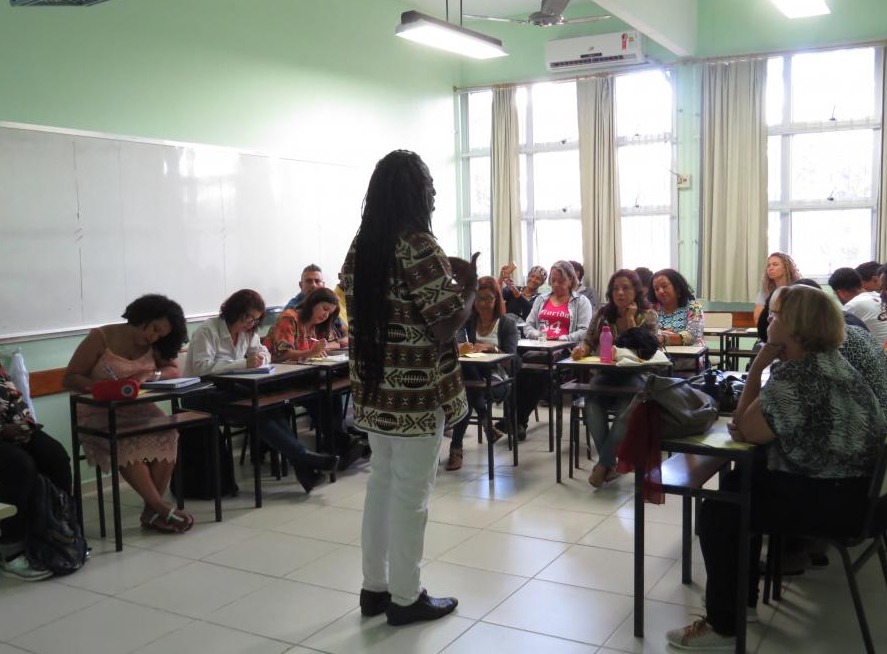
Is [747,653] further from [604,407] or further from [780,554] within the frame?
[604,407]

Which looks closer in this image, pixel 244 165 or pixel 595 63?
pixel 244 165

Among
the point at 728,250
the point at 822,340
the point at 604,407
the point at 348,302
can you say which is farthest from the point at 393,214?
the point at 728,250

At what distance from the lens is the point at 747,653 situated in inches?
98.7

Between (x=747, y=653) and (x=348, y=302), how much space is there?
1658 mm

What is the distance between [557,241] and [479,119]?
1523mm

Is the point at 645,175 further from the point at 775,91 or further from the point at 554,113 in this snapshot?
the point at 775,91

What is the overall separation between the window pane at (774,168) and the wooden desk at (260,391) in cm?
450

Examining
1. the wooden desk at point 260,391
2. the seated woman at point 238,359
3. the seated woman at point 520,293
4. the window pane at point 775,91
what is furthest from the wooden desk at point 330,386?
the window pane at point 775,91

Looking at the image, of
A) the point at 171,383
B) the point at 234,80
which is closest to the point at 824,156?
the point at 234,80

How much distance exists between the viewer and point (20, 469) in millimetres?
3344

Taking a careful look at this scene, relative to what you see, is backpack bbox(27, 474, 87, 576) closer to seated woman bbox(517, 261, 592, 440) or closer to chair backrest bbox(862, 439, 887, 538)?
chair backrest bbox(862, 439, 887, 538)

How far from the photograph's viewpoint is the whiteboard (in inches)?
173

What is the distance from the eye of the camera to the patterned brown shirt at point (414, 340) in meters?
2.54

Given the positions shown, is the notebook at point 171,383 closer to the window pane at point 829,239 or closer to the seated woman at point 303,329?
the seated woman at point 303,329
